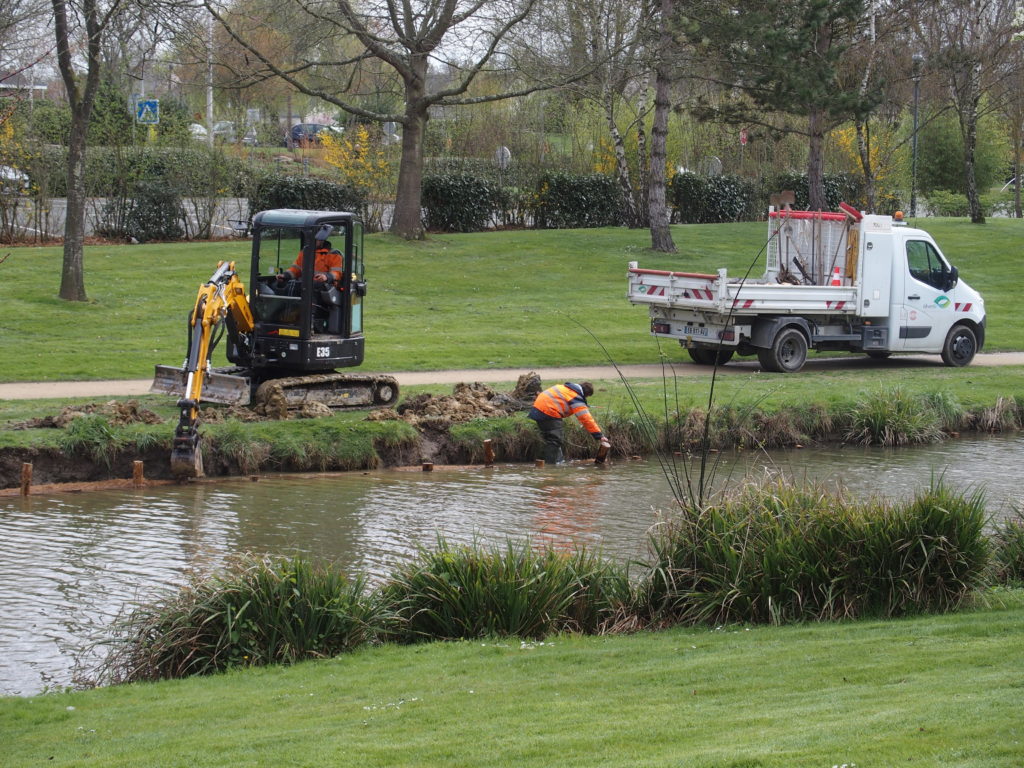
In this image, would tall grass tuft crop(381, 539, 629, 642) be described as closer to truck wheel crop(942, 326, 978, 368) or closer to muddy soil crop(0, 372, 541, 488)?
muddy soil crop(0, 372, 541, 488)

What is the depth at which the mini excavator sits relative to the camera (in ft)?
56.4

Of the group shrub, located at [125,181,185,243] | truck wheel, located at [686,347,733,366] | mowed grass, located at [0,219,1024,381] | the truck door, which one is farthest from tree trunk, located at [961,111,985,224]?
shrub, located at [125,181,185,243]

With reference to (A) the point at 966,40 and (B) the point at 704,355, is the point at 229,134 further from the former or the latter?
(B) the point at 704,355

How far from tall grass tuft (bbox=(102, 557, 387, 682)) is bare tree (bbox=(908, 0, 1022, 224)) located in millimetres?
33750

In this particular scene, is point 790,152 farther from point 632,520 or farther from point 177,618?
point 177,618

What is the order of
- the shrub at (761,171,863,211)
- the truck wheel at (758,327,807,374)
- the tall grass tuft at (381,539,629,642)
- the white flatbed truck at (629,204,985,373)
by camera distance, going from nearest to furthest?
1. the tall grass tuft at (381,539,629,642)
2. the white flatbed truck at (629,204,985,373)
3. the truck wheel at (758,327,807,374)
4. the shrub at (761,171,863,211)

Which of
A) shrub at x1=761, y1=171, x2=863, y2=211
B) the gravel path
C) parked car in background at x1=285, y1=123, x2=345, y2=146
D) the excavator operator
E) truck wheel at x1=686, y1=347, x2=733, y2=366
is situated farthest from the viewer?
parked car in background at x1=285, y1=123, x2=345, y2=146

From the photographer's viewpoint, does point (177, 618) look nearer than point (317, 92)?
Yes

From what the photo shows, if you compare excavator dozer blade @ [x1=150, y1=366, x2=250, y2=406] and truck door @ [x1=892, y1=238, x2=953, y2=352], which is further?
truck door @ [x1=892, y1=238, x2=953, y2=352]

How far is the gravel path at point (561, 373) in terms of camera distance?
18547mm

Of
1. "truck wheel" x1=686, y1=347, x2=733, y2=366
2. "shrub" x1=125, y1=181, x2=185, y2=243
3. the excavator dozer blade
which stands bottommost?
the excavator dozer blade

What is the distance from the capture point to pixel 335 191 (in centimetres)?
3647

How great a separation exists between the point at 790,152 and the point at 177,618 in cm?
4430

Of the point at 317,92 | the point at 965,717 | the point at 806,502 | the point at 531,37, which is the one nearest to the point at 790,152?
the point at 531,37
